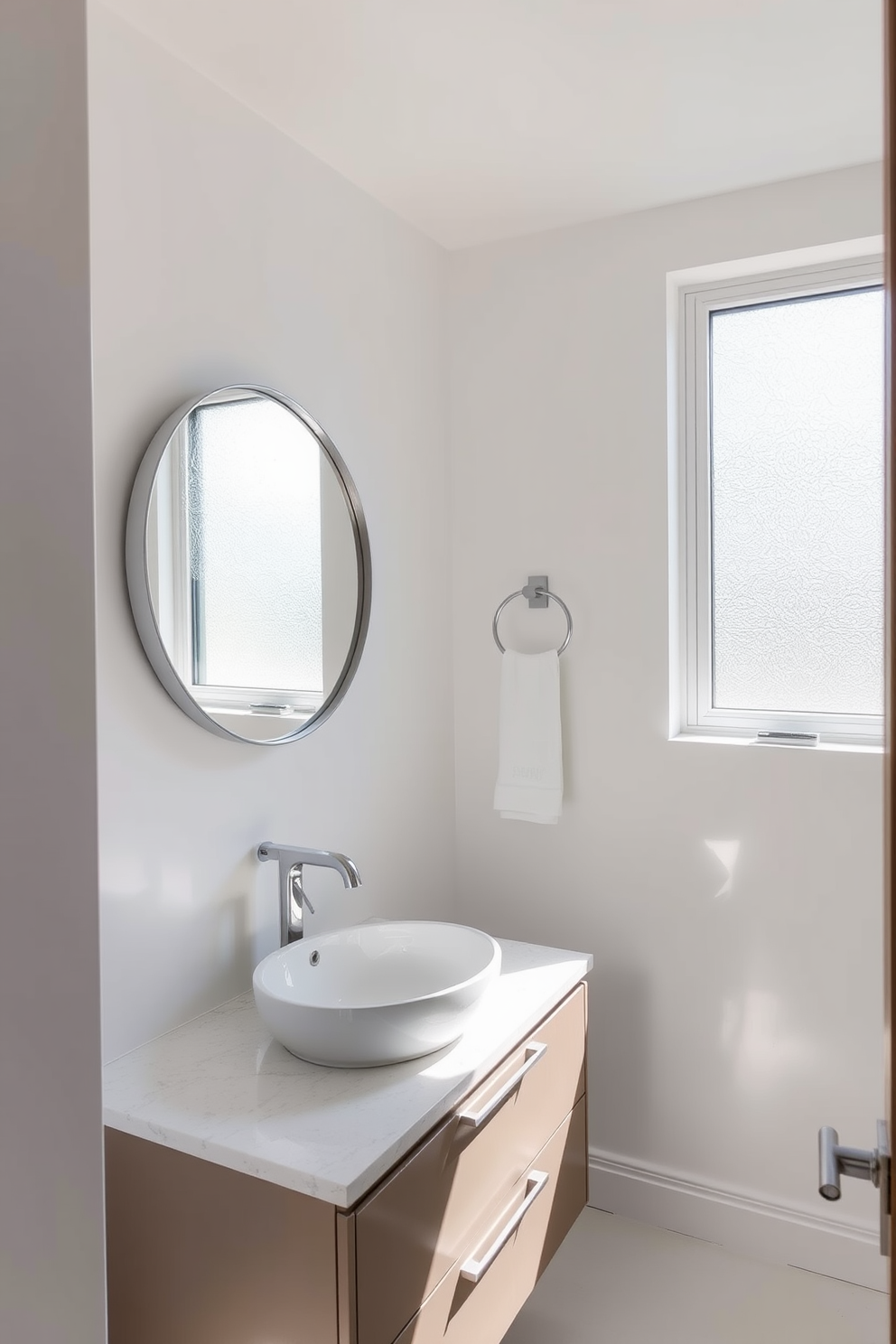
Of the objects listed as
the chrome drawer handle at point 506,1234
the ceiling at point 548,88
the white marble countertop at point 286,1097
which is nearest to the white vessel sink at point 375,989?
the white marble countertop at point 286,1097

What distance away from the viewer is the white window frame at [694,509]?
→ 2.18 m

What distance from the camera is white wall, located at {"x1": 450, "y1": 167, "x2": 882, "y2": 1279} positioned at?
2.02m

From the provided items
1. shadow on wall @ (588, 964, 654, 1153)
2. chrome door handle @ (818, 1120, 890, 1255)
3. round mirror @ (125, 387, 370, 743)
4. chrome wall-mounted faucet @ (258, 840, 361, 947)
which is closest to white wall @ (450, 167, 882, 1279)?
shadow on wall @ (588, 964, 654, 1153)

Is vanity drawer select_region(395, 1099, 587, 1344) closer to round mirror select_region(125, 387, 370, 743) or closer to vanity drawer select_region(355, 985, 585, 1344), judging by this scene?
vanity drawer select_region(355, 985, 585, 1344)

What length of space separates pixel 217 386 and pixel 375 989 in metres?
1.14

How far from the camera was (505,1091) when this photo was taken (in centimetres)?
152

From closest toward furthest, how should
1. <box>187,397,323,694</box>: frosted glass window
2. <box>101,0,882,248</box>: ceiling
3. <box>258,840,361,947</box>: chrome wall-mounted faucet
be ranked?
<box>101,0,882,248</box>: ceiling → <box>187,397,323,694</box>: frosted glass window → <box>258,840,361,947</box>: chrome wall-mounted faucet

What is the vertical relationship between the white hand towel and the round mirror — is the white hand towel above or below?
below

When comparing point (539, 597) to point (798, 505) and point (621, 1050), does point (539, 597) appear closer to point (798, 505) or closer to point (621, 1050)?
point (798, 505)

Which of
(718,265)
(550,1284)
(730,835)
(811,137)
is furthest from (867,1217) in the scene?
(811,137)

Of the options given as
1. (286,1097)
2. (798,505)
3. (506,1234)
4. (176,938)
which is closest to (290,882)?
(176,938)

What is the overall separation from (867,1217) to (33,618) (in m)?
2.22

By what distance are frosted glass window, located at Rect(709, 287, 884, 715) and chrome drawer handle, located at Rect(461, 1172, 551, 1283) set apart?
3.71 ft

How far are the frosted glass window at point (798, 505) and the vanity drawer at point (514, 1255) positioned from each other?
1.07 meters
